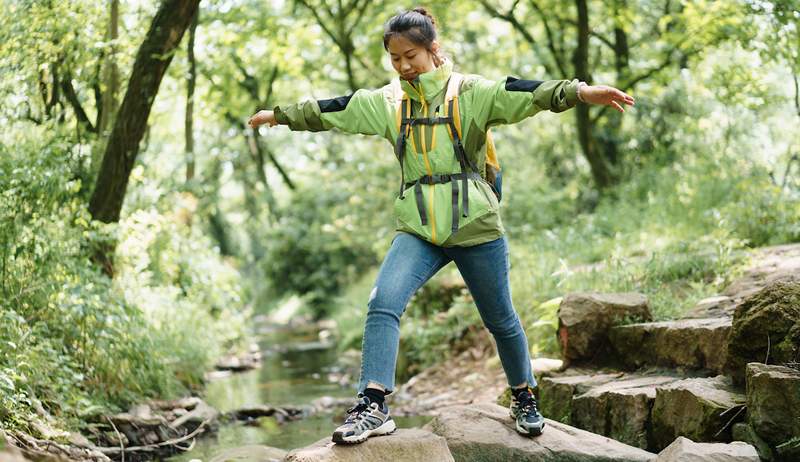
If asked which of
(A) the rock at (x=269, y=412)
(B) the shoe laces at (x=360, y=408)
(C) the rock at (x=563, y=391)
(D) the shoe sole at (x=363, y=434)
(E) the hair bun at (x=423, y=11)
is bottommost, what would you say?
(A) the rock at (x=269, y=412)

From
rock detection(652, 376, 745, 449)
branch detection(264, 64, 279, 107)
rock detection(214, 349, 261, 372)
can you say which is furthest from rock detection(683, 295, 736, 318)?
branch detection(264, 64, 279, 107)

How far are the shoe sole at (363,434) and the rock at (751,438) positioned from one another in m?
1.64

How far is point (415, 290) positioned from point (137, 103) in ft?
13.1

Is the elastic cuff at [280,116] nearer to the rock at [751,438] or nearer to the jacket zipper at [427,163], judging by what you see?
the jacket zipper at [427,163]

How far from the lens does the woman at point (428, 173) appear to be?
3.63m

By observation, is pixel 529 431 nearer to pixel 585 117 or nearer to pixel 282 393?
pixel 282 393

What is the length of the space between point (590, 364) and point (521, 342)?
1669mm

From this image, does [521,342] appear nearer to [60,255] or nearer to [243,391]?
[60,255]

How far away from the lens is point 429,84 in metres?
3.82

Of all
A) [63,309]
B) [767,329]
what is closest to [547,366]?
[767,329]

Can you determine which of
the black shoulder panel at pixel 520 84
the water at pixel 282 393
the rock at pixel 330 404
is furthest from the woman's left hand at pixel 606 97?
the rock at pixel 330 404

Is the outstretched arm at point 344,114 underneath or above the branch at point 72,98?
underneath

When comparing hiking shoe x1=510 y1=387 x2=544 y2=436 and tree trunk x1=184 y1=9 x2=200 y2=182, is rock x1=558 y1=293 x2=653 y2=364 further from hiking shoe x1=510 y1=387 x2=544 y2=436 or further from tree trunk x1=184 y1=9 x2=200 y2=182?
tree trunk x1=184 y1=9 x2=200 y2=182

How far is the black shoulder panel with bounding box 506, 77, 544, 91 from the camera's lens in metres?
3.62
